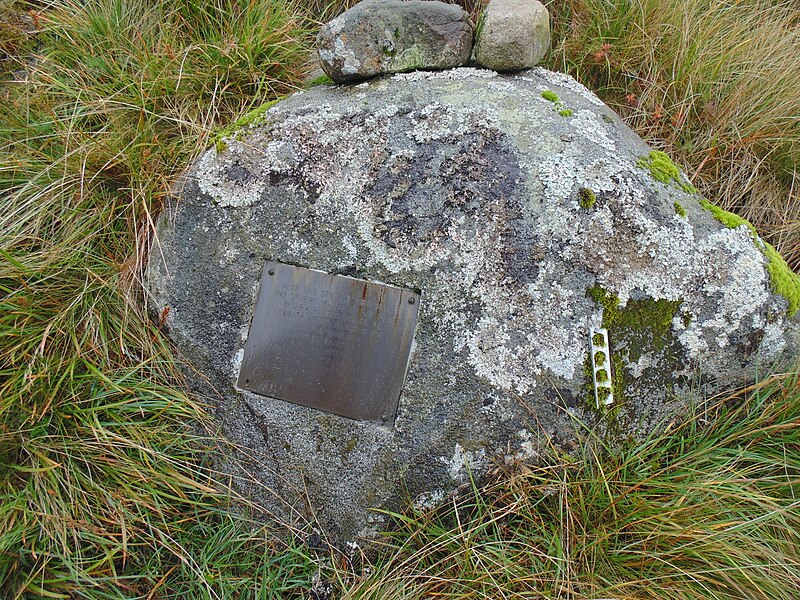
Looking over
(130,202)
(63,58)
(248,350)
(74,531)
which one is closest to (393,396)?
(248,350)

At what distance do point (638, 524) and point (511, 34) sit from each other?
188 cm

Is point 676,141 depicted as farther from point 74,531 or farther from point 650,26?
point 74,531

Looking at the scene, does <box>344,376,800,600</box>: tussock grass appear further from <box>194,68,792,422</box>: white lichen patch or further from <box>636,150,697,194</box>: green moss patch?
<box>636,150,697,194</box>: green moss patch

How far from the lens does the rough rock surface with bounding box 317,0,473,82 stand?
91.7 inches

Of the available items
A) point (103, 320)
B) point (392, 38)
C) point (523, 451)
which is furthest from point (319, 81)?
point (523, 451)

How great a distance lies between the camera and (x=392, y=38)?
237 cm

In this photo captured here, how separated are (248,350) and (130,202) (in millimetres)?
850

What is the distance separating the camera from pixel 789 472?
204 cm

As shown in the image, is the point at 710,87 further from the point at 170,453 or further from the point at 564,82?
the point at 170,453

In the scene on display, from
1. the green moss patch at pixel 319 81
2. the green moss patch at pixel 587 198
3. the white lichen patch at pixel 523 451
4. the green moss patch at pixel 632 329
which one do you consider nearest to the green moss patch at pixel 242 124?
the green moss patch at pixel 319 81

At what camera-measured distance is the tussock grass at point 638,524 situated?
5.85 feet

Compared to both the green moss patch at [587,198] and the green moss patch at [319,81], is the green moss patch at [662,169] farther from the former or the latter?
the green moss patch at [319,81]

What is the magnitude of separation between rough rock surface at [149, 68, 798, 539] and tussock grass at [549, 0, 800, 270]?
0.84m

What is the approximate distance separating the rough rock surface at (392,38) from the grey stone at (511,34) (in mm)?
104
